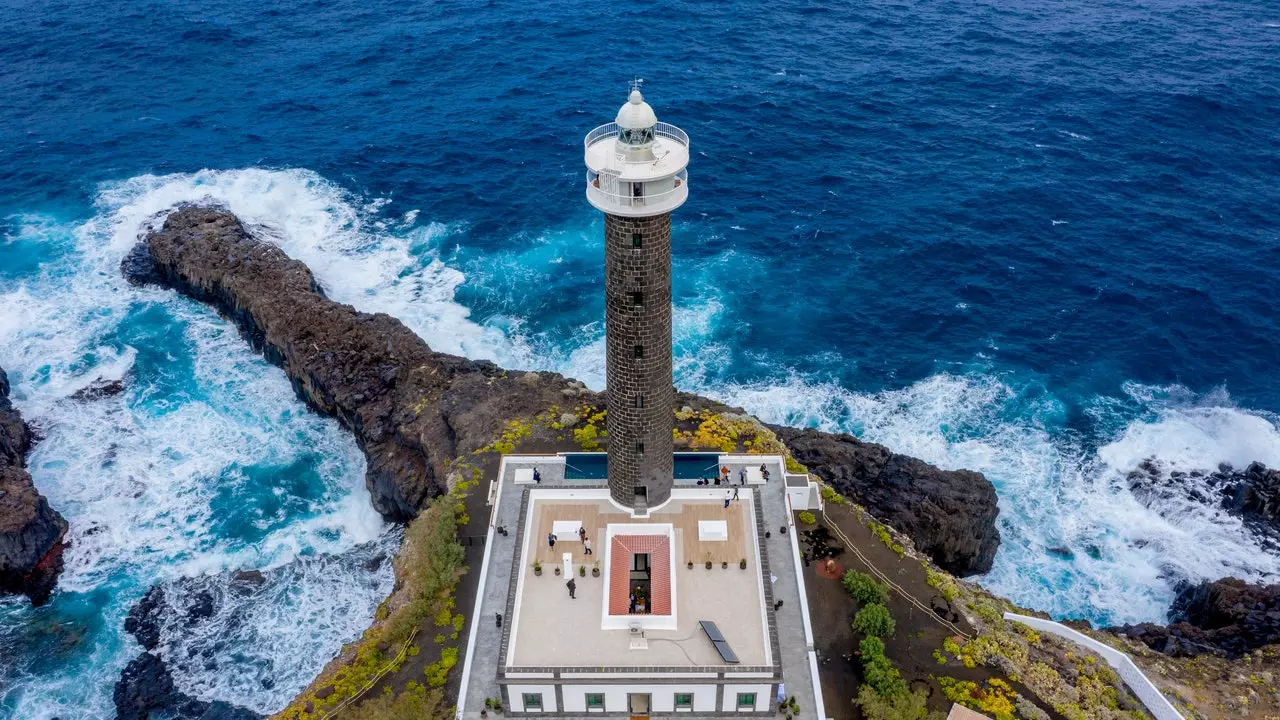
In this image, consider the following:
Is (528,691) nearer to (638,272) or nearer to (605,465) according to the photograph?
(605,465)

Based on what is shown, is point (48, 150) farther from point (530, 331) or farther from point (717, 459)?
point (717, 459)


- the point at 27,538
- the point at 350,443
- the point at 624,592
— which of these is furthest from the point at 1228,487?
the point at 27,538

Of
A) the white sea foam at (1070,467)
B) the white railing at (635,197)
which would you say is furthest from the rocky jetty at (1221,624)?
the white railing at (635,197)

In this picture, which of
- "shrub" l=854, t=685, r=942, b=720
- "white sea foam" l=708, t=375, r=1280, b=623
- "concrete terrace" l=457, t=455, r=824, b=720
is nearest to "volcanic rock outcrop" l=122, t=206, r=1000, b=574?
"white sea foam" l=708, t=375, r=1280, b=623

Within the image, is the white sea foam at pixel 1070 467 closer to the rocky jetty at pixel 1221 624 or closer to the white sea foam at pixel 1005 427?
the white sea foam at pixel 1005 427

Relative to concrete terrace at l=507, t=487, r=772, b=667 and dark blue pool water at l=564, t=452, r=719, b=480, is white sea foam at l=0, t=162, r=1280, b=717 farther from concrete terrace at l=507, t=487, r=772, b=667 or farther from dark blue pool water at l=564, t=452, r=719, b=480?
concrete terrace at l=507, t=487, r=772, b=667

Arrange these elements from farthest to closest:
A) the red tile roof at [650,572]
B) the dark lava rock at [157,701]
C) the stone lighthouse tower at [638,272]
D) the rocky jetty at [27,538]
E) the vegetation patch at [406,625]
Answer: the rocky jetty at [27,538]
the dark lava rock at [157,701]
the vegetation patch at [406,625]
the red tile roof at [650,572]
the stone lighthouse tower at [638,272]
